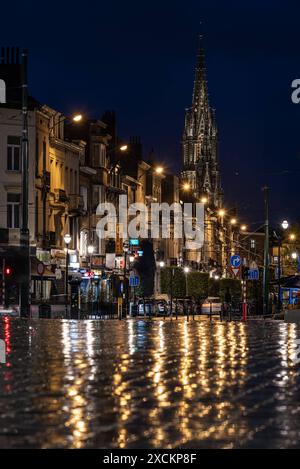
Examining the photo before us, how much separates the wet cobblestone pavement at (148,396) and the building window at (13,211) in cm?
4271

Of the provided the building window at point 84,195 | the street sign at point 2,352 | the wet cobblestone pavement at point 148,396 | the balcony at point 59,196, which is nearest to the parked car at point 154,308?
the balcony at point 59,196

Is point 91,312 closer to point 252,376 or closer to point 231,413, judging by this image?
point 252,376

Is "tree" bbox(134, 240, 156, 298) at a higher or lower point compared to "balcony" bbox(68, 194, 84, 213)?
lower

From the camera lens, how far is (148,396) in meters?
14.8

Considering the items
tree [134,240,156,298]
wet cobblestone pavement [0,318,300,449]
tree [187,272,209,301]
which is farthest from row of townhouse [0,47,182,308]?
wet cobblestone pavement [0,318,300,449]

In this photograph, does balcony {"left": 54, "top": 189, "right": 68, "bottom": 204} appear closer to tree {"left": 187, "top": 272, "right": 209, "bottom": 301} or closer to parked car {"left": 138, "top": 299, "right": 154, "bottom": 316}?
parked car {"left": 138, "top": 299, "right": 154, "bottom": 316}

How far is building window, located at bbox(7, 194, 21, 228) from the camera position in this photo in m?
68.3

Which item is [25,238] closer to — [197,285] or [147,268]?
[147,268]

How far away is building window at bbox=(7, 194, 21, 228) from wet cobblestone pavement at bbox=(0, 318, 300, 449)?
140 ft

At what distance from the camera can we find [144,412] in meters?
13.2

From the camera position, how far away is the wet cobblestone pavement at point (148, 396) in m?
11.3

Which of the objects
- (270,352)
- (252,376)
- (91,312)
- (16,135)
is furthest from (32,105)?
(252,376)

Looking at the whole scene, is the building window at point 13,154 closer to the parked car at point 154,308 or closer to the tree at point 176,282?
the parked car at point 154,308
